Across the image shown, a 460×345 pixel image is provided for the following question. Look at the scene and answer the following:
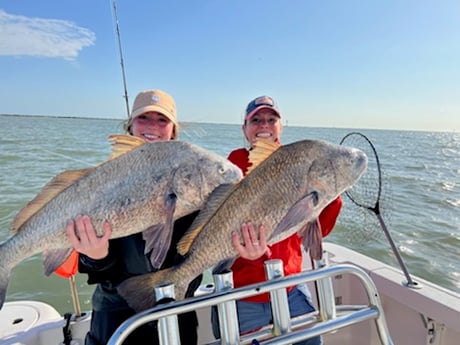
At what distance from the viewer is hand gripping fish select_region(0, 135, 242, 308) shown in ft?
5.65

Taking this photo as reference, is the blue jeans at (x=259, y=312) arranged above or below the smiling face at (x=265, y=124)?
below

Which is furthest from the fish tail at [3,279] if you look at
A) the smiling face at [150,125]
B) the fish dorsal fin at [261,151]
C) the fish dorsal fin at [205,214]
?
the fish dorsal fin at [261,151]

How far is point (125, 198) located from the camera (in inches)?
67.9

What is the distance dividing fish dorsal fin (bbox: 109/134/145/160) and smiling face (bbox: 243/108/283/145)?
1.09 m

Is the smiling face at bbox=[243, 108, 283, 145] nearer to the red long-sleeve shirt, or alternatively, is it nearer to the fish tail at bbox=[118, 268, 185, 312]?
the red long-sleeve shirt

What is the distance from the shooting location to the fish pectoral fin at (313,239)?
183 cm

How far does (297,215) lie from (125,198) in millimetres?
866

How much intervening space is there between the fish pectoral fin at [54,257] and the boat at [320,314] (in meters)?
0.76

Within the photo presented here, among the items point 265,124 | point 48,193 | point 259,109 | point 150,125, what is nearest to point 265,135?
point 265,124

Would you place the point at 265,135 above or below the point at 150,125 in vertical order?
below

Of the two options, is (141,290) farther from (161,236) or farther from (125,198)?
(125,198)

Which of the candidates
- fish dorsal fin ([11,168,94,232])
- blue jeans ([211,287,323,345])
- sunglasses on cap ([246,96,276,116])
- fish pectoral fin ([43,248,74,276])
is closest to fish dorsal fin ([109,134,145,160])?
fish dorsal fin ([11,168,94,232])

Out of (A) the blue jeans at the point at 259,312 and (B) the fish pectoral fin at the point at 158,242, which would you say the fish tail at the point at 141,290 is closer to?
(B) the fish pectoral fin at the point at 158,242

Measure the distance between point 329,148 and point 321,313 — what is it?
86cm
